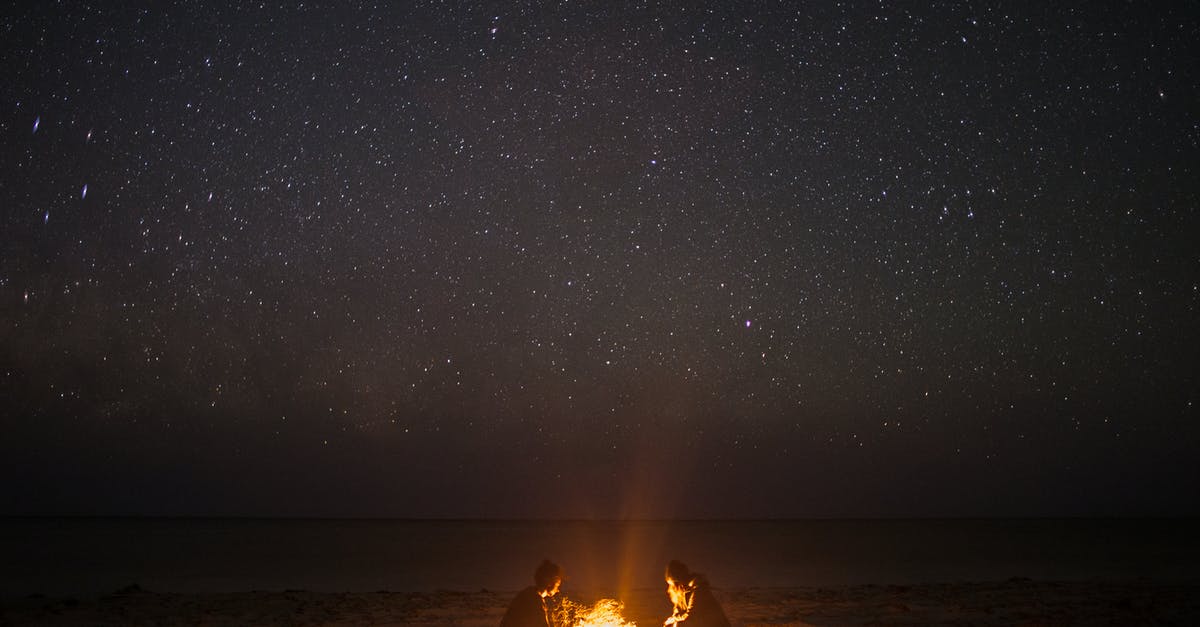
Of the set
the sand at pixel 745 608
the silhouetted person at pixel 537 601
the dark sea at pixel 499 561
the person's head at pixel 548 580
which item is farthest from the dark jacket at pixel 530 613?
the dark sea at pixel 499 561

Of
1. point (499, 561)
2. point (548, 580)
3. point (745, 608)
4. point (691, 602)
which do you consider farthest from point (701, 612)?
point (499, 561)

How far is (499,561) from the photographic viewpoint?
38.7 meters

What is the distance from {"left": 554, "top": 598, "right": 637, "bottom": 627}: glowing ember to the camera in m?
6.97

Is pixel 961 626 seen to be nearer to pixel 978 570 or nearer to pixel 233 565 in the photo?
pixel 978 570

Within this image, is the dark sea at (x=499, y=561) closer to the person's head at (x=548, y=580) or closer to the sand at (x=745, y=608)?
the sand at (x=745, y=608)

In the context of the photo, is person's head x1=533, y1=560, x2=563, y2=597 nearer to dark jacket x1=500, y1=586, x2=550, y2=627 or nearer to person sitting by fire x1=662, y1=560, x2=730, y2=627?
dark jacket x1=500, y1=586, x2=550, y2=627

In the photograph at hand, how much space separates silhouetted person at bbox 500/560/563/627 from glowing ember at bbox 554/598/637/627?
18cm

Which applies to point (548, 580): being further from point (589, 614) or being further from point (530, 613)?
point (589, 614)

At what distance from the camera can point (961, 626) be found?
11180 millimetres

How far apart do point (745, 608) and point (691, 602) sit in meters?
7.10

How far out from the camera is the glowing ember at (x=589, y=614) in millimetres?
6973

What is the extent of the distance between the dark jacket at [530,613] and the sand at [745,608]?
3.49 meters

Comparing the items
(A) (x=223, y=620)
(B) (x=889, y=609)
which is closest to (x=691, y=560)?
(B) (x=889, y=609)

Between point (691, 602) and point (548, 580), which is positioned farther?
point (691, 602)
